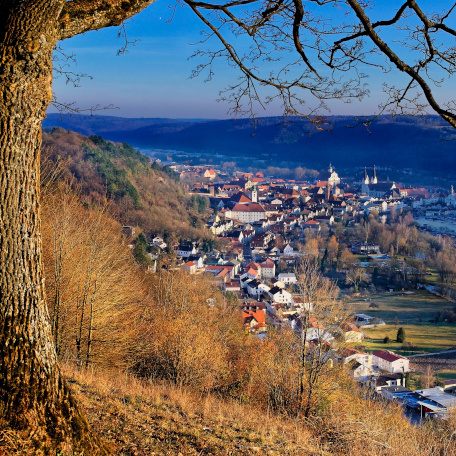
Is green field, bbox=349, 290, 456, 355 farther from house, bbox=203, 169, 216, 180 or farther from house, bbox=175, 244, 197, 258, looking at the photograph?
house, bbox=203, 169, 216, 180

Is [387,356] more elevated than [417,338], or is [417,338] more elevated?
[387,356]

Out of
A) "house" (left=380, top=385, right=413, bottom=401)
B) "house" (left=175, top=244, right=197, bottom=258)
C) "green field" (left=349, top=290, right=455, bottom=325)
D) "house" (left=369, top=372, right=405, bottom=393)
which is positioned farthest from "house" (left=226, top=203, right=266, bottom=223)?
A: "house" (left=380, top=385, right=413, bottom=401)

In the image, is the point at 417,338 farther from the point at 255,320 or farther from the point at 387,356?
the point at 255,320

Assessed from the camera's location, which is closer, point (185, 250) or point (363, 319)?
point (363, 319)

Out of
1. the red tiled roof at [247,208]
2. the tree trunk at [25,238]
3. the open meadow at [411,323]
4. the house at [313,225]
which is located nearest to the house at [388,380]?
the open meadow at [411,323]

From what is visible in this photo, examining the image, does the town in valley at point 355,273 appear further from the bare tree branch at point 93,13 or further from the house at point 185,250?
the bare tree branch at point 93,13

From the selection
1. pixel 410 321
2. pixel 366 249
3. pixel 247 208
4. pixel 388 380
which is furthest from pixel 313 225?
pixel 388 380
